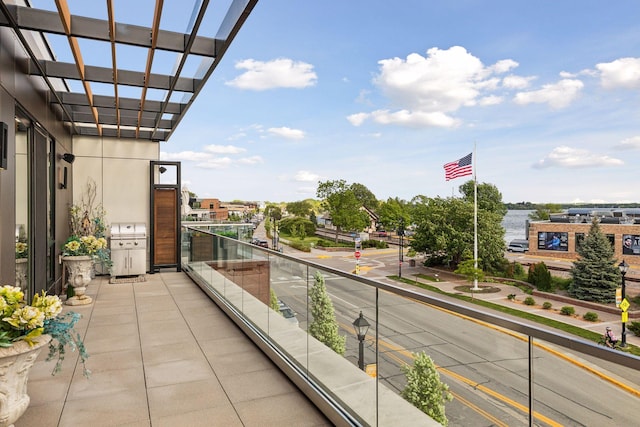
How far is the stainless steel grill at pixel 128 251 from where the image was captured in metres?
8.27

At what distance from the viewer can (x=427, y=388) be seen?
1.77 meters

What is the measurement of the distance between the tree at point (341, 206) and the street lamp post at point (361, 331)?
45.2m

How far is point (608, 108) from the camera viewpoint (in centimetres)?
7350

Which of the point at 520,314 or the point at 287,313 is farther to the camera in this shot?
the point at 520,314

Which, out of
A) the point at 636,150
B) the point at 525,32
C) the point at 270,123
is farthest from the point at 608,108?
the point at 270,123

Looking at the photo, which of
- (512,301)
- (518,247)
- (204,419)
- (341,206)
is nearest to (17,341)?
(204,419)

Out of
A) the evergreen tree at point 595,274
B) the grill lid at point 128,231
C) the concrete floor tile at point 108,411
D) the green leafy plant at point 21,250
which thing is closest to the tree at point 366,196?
the evergreen tree at point 595,274

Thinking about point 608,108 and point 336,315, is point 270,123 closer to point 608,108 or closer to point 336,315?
point 608,108

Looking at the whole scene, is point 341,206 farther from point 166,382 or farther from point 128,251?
point 166,382

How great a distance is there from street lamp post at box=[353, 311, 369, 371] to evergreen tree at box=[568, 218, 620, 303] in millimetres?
26616

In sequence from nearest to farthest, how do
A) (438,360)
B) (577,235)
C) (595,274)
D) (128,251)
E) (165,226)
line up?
(438,360)
(128,251)
(165,226)
(595,274)
(577,235)

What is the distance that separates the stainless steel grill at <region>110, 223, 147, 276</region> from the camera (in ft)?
27.1

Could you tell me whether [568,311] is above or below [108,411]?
below

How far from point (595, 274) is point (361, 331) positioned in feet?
88.0
